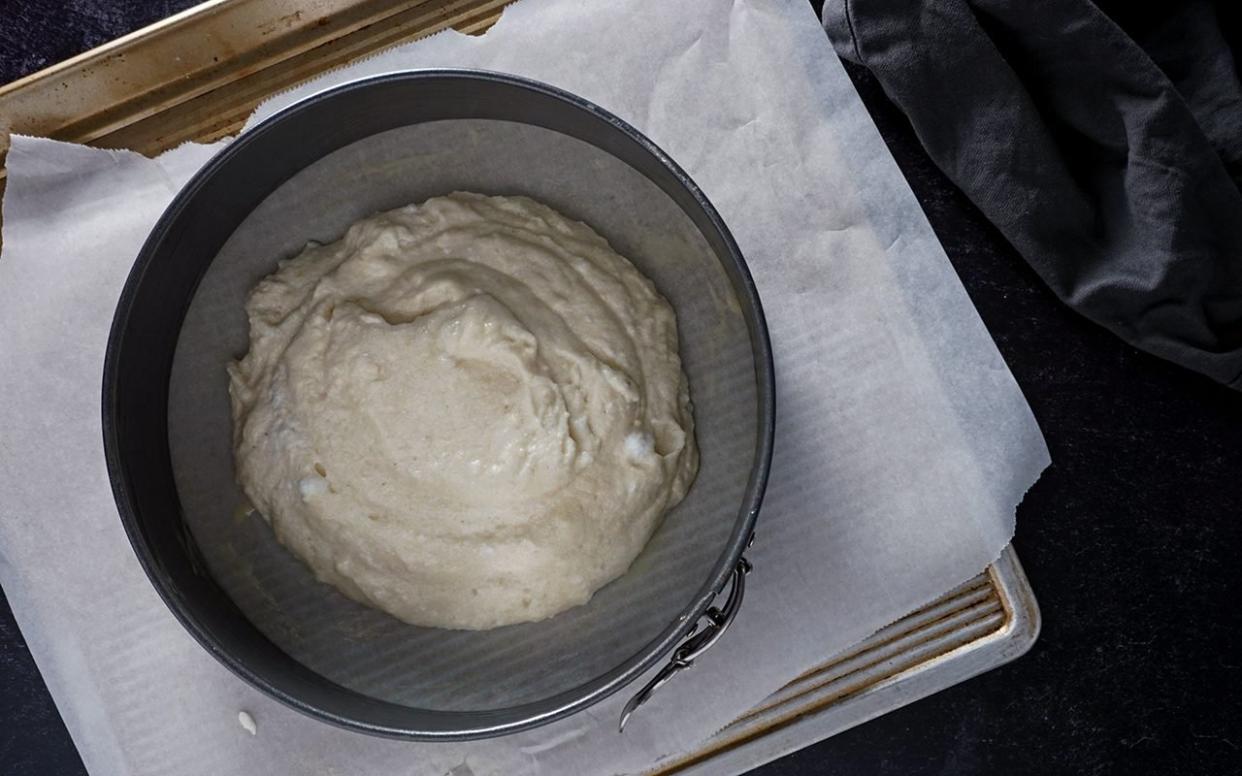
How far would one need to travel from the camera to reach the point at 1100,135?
3.29 ft

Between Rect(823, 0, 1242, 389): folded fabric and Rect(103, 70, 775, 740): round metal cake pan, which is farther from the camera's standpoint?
Rect(823, 0, 1242, 389): folded fabric

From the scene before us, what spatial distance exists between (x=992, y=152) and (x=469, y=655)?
666mm

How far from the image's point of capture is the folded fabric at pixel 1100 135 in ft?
3.18

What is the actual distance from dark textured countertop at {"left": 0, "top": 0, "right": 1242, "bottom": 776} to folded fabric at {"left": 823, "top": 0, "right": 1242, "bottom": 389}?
0.05 metres

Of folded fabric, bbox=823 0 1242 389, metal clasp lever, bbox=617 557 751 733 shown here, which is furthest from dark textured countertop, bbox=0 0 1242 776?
metal clasp lever, bbox=617 557 751 733

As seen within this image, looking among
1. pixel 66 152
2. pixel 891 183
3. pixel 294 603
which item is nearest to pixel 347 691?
pixel 294 603

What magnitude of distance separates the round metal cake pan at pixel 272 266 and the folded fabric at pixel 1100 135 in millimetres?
299

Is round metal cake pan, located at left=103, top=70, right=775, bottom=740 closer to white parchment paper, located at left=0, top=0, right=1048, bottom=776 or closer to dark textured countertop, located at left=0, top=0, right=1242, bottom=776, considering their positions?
white parchment paper, located at left=0, top=0, right=1048, bottom=776

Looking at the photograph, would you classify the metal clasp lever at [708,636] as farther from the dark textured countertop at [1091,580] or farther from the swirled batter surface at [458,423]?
the dark textured countertop at [1091,580]

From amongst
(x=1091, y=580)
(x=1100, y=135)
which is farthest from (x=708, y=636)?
(x=1100, y=135)

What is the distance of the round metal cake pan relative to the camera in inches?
30.7

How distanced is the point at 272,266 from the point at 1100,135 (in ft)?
2.56

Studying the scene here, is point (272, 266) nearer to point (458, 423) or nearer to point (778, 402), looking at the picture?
point (458, 423)

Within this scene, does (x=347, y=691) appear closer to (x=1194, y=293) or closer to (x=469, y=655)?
(x=469, y=655)
